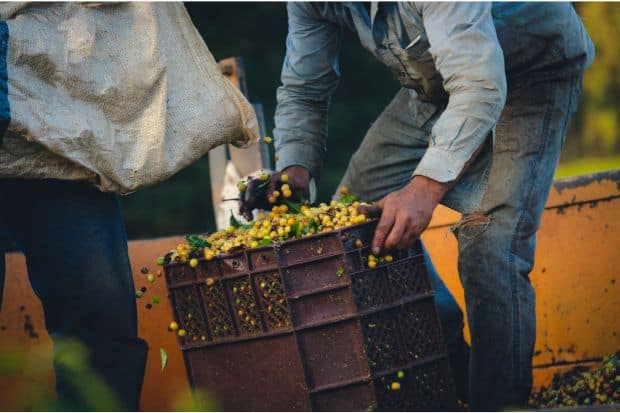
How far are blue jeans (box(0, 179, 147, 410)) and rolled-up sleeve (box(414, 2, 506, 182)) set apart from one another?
0.72 m

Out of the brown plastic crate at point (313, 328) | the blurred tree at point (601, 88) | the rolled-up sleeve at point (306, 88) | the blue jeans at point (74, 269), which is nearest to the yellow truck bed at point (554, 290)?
the rolled-up sleeve at point (306, 88)

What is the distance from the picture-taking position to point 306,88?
8.32ft

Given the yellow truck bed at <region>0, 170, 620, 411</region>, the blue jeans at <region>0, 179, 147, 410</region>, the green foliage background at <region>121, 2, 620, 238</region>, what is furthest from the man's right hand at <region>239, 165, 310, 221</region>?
the green foliage background at <region>121, 2, 620, 238</region>

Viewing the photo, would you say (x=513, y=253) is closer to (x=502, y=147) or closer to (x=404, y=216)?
(x=502, y=147)

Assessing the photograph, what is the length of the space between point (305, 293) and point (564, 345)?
4.41ft

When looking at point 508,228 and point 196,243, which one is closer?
point 196,243

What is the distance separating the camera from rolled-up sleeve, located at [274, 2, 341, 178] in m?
2.47

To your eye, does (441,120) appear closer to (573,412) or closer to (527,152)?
(527,152)

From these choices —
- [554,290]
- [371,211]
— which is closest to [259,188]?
[371,211]

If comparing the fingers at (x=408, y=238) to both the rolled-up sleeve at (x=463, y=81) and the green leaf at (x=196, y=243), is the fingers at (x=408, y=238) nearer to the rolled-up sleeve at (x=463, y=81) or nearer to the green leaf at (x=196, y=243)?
the rolled-up sleeve at (x=463, y=81)

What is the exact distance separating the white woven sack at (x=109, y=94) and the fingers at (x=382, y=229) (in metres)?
0.39

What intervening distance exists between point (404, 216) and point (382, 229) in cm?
5

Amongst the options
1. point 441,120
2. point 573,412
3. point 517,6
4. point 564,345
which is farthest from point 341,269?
point 564,345

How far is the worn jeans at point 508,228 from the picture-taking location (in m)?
2.24
